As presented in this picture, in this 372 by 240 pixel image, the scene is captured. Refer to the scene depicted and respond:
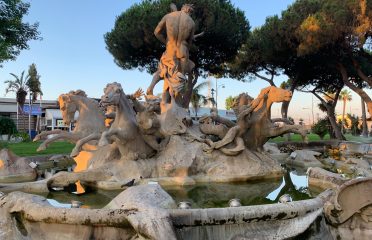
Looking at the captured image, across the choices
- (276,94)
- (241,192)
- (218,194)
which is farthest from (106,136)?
(276,94)

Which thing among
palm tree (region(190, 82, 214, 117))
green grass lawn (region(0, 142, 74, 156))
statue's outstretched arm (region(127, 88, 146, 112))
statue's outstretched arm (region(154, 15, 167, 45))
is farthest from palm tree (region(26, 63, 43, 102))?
statue's outstretched arm (region(127, 88, 146, 112))

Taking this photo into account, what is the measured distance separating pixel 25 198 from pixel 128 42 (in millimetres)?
21971

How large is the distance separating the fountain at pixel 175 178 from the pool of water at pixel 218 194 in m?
0.04

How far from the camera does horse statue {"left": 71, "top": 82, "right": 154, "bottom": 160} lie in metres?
6.18

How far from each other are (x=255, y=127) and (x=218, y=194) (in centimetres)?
225

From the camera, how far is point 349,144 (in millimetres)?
15180

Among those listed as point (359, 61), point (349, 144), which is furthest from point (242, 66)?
point (349, 144)

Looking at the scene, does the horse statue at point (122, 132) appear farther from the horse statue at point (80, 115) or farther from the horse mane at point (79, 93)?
the horse mane at point (79, 93)

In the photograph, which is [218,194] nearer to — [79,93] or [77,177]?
[77,177]

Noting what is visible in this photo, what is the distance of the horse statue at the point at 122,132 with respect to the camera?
6183 mm

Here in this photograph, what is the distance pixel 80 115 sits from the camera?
321 inches

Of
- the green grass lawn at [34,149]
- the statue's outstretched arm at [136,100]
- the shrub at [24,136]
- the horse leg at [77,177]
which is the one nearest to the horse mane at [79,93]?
the statue's outstretched arm at [136,100]

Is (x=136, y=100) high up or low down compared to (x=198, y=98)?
down

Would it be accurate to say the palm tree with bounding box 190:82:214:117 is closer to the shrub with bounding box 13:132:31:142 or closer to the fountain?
the shrub with bounding box 13:132:31:142
